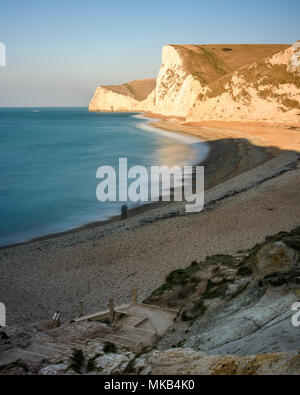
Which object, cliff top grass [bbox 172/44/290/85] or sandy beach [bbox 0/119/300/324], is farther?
cliff top grass [bbox 172/44/290/85]

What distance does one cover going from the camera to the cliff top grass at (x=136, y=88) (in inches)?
5610

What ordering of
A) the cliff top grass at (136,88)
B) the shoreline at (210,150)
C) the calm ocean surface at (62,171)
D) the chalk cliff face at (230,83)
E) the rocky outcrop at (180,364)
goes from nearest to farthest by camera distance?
the rocky outcrop at (180,364) < the shoreline at (210,150) < the calm ocean surface at (62,171) < the chalk cliff face at (230,83) < the cliff top grass at (136,88)

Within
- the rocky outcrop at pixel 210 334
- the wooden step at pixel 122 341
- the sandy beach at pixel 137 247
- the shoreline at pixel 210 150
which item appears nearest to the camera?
the rocky outcrop at pixel 210 334

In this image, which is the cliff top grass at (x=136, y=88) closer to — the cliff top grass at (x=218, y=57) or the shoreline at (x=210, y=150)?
the cliff top grass at (x=218, y=57)

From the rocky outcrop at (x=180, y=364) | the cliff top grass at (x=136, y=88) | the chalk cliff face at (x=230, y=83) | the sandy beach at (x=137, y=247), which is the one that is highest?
the cliff top grass at (x=136, y=88)

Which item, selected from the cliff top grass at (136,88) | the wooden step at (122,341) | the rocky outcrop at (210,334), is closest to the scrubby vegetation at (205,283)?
the rocky outcrop at (210,334)

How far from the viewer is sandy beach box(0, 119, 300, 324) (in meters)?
9.30

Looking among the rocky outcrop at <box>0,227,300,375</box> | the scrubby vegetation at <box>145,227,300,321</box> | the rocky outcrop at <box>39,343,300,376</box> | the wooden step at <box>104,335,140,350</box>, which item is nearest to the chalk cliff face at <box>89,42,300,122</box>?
the scrubby vegetation at <box>145,227,300,321</box>

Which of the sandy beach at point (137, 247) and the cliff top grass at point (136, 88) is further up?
the cliff top grass at point (136, 88)

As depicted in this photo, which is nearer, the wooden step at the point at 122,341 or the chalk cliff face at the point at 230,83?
the wooden step at the point at 122,341

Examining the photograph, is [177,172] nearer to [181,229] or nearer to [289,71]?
[181,229]

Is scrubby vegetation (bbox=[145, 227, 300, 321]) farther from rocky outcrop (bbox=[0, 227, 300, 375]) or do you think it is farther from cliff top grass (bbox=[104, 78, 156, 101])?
cliff top grass (bbox=[104, 78, 156, 101])

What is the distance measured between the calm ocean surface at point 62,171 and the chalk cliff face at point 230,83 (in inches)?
404

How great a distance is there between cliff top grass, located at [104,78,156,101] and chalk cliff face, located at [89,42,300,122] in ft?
86.4
